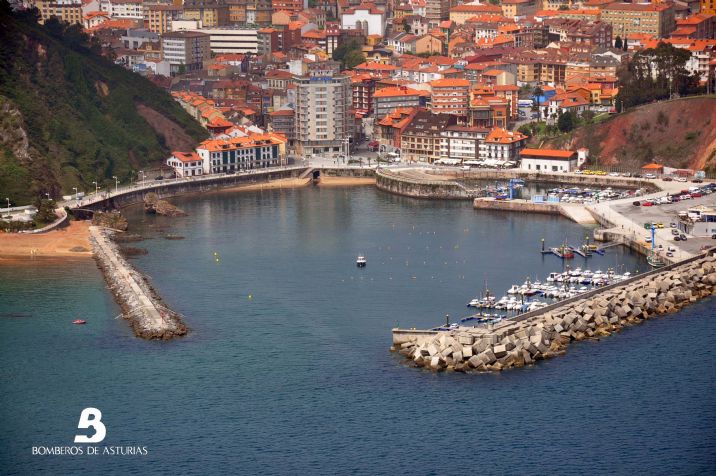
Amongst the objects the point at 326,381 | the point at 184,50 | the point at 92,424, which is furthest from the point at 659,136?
the point at 92,424

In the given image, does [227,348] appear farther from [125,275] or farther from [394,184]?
[394,184]

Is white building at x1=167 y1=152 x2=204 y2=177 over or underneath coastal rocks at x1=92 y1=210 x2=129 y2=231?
over

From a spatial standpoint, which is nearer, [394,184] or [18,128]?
[18,128]

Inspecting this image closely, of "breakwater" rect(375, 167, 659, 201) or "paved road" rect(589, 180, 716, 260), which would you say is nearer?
"paved road" rect(589, 180, 716, 260)

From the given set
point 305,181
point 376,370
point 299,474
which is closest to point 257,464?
point 299,474

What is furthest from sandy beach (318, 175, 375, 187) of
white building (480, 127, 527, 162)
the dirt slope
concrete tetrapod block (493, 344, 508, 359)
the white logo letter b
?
the white logo letter b

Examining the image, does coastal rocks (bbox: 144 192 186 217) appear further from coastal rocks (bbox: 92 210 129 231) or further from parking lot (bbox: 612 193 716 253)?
parking lot (bbox: 612 193 716 253)

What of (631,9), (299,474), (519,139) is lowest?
(299,474)

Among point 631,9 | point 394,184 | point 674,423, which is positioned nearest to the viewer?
point 674,423
